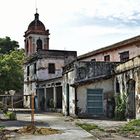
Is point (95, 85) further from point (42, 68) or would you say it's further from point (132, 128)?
point (42, 68)

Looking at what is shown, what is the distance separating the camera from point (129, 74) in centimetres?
2231

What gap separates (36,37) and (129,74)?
24.4 meters

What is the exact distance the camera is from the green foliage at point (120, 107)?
2303cm

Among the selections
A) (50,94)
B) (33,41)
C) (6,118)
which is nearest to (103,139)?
(6,118)

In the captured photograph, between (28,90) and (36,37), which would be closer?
(28,90)

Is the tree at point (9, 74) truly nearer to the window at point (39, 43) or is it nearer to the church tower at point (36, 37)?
the church tower at point (36, 37)

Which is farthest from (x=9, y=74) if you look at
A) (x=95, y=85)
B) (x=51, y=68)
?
(x=95, y=85)

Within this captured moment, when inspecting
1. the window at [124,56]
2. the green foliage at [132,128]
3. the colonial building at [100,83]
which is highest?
the window at [124,56]

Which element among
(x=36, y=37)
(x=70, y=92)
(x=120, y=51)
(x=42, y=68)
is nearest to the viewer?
(x=70, y=92)

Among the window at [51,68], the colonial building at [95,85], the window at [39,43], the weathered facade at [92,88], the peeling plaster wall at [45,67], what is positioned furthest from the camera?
the window at [39,43]

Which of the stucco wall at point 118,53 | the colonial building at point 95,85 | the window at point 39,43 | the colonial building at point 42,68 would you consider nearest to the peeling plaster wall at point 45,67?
the colonial building at point 42,68

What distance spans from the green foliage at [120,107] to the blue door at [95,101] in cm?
184

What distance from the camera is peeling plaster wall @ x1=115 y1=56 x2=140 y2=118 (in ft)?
69.6

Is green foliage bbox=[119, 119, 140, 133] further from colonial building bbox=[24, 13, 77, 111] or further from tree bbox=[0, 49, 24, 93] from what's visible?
tree bbox=[0, 49, 24, 93]
